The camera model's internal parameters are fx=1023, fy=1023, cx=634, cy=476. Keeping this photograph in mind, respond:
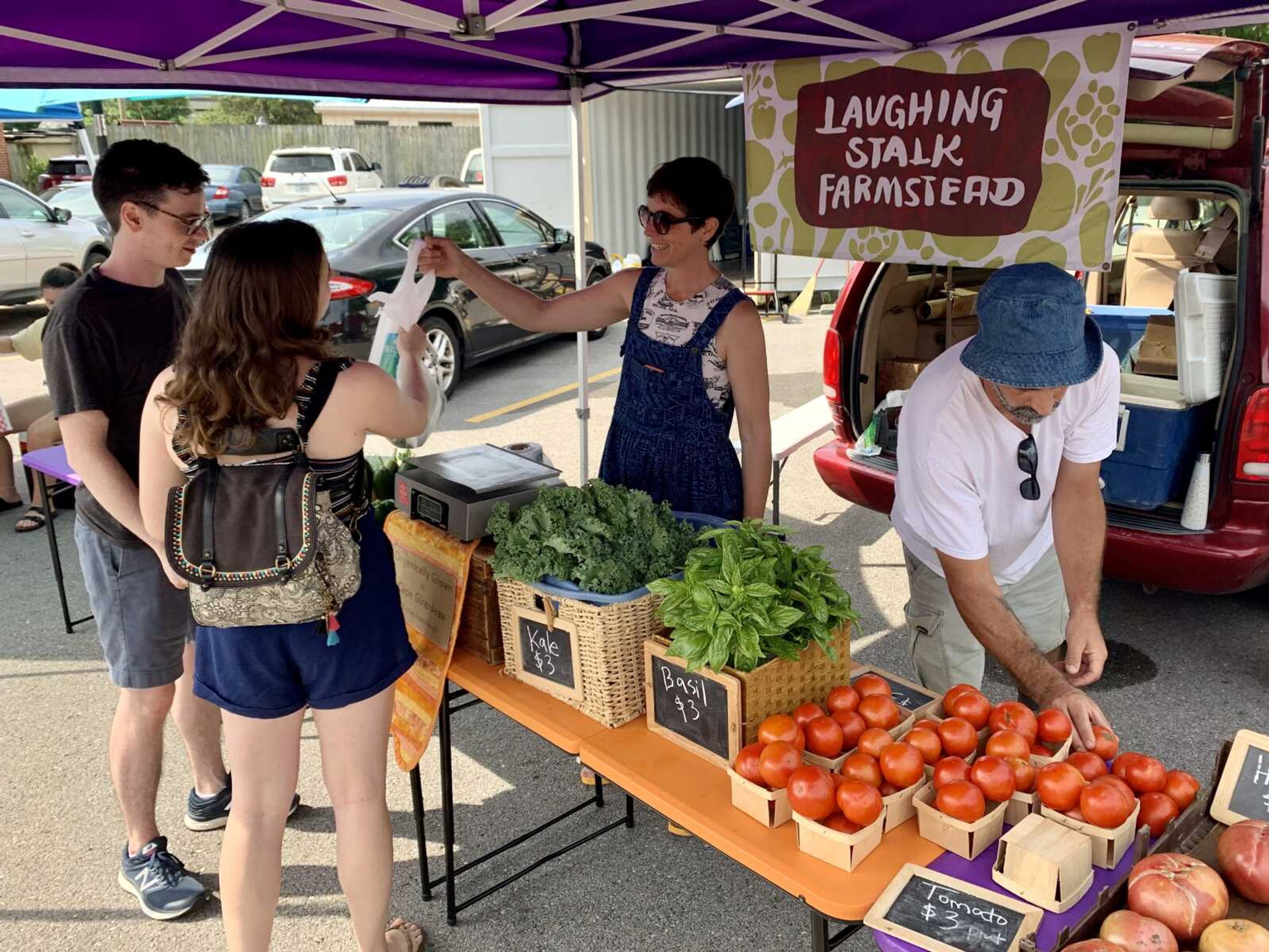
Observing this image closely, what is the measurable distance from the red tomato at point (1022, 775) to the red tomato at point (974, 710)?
0.47ft

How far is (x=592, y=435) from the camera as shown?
738 cm

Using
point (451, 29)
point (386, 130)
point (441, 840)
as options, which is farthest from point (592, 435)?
point (386, 130)

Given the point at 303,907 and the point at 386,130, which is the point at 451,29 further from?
the point at 386,130

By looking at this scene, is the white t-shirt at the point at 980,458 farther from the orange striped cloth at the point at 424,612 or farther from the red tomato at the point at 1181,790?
the orange striped cloth at the point at 424,612

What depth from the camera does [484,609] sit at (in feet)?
8.00

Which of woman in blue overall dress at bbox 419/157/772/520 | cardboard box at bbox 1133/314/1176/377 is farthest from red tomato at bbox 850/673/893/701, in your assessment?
cardboard box at bbox 1133/314/1176/377

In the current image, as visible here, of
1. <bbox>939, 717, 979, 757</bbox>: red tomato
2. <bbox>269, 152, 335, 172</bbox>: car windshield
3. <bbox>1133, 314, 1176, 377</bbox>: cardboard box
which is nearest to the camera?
<bbox>939, 717, 979, 757</bbox>: red tomato

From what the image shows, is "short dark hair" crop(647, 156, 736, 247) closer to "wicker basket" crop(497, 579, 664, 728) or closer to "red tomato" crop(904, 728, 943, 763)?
"wicker basket" crop(497, 579, 664, 728)

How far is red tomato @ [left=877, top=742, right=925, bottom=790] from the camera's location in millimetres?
1769

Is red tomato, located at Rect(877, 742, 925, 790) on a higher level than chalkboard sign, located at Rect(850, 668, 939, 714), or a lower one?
higher

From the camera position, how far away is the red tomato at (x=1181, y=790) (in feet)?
5.83

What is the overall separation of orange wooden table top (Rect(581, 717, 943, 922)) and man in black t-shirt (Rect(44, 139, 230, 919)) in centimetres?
112

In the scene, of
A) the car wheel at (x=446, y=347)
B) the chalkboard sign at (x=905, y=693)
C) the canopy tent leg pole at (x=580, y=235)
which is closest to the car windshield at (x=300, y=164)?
the car wheel at (x=446, y=347)

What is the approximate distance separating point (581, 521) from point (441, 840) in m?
1.43
